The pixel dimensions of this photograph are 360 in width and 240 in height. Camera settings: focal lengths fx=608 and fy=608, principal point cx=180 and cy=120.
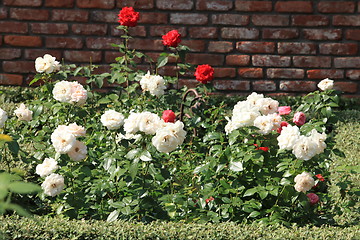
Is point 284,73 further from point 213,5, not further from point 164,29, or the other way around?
point 164,29

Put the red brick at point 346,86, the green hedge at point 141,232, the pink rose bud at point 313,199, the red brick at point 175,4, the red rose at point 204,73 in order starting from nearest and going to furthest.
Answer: the green hedge at point 141,232 → the pink rose bud at point 313,199 → the red rose at point 204,73 → the red brick at point 175,4 → the red brick at point 346,86

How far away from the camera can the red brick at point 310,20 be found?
4.27 metres

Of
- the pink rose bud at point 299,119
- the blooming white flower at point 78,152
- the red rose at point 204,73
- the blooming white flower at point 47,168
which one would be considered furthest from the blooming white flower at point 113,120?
the red rose at point 204,73

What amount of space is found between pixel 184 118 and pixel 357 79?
1.62 m

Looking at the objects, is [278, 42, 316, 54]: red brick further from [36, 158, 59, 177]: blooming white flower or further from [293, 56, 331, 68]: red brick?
[36, 158, 59, 177]: blooming white flower

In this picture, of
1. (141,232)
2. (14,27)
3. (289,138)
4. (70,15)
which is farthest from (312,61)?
(141,232)

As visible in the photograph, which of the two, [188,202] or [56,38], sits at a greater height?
[56,38]

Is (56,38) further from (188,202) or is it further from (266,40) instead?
(188,202)

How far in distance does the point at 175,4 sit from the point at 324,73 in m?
1.16

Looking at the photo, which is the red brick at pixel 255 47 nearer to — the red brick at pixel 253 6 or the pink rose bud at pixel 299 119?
the red brick at pixel 253 6

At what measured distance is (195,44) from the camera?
428 centimetres

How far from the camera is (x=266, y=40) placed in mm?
4297

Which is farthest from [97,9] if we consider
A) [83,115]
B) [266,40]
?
[83,115]

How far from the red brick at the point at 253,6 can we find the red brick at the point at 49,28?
1.22 meters
